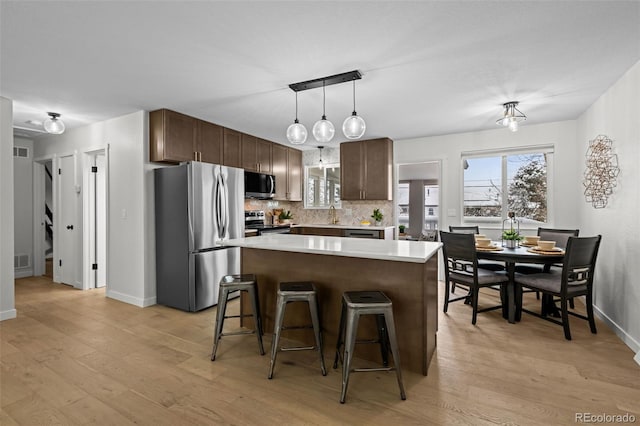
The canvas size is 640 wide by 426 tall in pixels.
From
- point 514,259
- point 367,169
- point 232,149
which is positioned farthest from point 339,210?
point 514,259

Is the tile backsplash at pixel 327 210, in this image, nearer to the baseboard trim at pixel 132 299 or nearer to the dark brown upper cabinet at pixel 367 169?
the dark brown upper cabinet at pixel 367 169

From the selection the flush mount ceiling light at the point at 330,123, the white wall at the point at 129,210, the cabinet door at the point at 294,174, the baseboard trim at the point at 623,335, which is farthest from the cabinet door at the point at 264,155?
the baseboard trim at the point at 623,335

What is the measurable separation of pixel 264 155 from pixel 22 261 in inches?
178

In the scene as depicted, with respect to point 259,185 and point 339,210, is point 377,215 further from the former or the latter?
point 259,185

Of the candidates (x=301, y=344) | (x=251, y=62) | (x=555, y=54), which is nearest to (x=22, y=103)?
(x=251, y=62)

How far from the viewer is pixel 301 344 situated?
2729 mm

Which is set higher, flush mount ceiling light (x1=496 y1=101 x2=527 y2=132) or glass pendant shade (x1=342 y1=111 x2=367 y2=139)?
flush mount ceiling light (x1=496 y1=101 x2=527 y2=132)

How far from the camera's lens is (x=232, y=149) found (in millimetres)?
4676

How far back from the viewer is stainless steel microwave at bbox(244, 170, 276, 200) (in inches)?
196

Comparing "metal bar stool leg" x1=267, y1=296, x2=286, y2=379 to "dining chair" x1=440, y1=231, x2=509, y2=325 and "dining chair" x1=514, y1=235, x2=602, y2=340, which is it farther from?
"dining chair" x1=514, y1=235, x2=602, y2=340

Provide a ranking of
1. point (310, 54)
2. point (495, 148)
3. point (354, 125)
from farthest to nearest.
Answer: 1. point (495, 148)
2. point (354, 125)
3. point (310, 54)

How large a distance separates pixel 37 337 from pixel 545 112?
6.04 metres

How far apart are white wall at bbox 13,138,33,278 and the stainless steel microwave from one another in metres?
3.84

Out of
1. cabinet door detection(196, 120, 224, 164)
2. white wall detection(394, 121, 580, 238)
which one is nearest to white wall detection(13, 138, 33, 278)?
cabinet door detection(196, 120, 224, 164)
